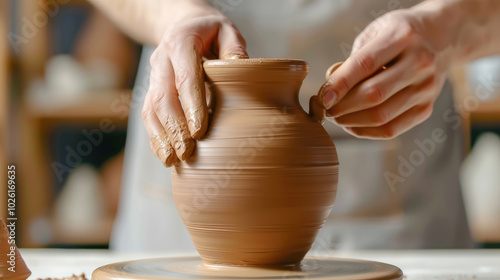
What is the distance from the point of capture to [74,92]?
2.57 meters

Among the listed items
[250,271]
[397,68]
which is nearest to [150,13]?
[397,68]

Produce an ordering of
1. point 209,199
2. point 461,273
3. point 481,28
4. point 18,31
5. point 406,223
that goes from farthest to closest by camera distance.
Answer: point 18,31 < point 406,223 < point 481,28 < point 461,273 < point 209,199

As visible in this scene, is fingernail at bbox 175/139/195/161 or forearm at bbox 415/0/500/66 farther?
forearm at bbox 415/0/500/66

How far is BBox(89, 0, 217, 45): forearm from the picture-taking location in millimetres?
1532

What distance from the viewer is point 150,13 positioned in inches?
67.6

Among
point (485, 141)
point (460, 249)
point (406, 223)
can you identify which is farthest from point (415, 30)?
point (485, 141)

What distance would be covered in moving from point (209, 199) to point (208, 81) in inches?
8.3

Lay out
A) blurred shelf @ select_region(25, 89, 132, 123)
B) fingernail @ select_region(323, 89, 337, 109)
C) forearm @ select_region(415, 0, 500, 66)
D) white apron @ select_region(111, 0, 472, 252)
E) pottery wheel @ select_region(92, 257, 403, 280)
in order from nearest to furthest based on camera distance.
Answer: pottery wheel @ select_region(92, 257, 403, 280) → fingernail @ select_region(323, 89, 337, 109) → forearm @ select_region(415, 0, 500, 66) → white apron @ select_region(111, 0, 472, 252) → blurred shelf @ select_region(25, 89, 132, 123)

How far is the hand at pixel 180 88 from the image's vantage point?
1046mm

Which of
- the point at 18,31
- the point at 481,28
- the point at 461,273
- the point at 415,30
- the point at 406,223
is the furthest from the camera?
the point at 18,31

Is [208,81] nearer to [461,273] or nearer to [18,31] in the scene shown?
[461,273]

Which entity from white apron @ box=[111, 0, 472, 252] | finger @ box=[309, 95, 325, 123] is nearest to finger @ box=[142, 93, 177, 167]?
finger @ box=[309, 95, 325, 123]

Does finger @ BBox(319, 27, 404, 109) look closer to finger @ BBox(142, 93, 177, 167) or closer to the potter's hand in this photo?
the potter's hand

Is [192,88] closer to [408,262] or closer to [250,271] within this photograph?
[250,271]
